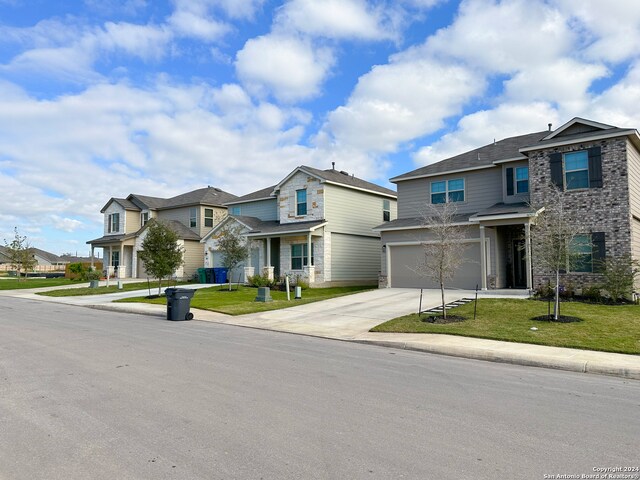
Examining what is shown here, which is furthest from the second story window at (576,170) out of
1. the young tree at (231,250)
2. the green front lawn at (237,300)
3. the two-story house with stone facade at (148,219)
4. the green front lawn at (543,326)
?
the two-story house with stone facade at (148,219)

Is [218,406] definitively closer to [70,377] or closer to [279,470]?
[279,470]

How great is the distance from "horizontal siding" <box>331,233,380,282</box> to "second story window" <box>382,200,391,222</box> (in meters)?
1.82

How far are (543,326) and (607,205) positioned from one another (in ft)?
28.6

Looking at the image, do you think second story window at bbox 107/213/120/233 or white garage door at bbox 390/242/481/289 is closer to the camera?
white garage door at bbox 390/242/481/289

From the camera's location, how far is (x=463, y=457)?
4.51 m

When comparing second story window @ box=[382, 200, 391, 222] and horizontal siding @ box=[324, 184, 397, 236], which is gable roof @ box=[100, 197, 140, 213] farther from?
second story window @ box=[382, 200, 391, 222]

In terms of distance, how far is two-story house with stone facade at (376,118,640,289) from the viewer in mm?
18578

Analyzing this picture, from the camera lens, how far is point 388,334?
1280cm

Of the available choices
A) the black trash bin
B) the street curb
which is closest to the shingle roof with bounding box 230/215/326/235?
the black trash bin

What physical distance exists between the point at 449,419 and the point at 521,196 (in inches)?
734

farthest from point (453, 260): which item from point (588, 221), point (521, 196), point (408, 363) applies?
point (521, 196)

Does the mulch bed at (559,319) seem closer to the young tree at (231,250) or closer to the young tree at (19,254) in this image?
the young tree at (231,250)

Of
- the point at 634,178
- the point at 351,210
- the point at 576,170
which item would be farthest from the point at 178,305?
the point at 634,178

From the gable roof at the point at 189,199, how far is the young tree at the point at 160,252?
48.5ft
